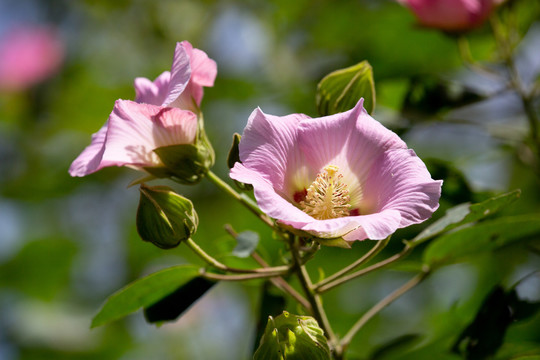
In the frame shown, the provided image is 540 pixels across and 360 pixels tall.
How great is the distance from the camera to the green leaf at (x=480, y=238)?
1272mm

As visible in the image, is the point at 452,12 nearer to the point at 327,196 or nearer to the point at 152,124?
the point at 327,196

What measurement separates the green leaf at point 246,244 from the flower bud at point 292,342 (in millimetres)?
201

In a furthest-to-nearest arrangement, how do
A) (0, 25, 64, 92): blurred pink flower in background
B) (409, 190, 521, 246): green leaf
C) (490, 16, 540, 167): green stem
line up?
(0, 25, 64, 92): blurred pink flower in background
(490, 16, 540, 167): green stem
(409, 190, 521, 246): green leaf

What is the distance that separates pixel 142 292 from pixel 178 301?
9 centimetres

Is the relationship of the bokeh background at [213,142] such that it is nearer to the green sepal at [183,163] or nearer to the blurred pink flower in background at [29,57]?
the blurred pink flower in background at [29,57]

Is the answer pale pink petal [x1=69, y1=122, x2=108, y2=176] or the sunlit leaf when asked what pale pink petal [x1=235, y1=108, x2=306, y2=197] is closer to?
pale pink petal [x1=69, y1=122, x2=108, y2=176]

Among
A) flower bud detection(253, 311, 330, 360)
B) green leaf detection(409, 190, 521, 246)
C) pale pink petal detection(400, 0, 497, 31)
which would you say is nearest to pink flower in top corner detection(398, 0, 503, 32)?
pale pink petal detection(400, 0, 497, 31)

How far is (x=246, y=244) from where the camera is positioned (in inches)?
46.1

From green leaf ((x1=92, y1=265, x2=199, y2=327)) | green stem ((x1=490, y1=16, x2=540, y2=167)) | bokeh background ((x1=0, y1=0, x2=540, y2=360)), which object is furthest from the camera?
bokeh background ((x1=0, y1=0, x2=540, y2=360))

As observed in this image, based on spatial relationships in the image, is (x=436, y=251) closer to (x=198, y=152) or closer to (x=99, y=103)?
(x=198, y=152)

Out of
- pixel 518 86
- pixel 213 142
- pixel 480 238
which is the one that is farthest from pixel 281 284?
pixel 213 142

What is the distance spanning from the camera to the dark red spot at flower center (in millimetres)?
1128

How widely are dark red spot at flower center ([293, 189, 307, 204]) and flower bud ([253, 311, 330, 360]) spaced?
0.75ft

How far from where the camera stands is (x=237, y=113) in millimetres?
3055
